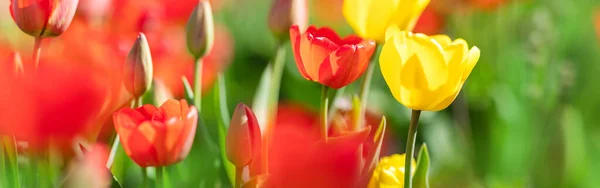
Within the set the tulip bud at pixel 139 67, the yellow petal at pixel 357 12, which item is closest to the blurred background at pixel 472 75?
the tulip bud at pixel 139 67

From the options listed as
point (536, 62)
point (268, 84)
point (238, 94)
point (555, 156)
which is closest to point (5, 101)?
point (268, 84)

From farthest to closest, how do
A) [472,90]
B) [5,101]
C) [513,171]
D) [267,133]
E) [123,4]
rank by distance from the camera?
[472,90] < [513,171] < [123,4] < [267,133] < [5,101]

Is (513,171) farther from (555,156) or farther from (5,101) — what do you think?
(5,101)

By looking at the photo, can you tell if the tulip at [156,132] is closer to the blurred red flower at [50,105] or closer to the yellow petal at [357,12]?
the blurred red flower at [50,105]

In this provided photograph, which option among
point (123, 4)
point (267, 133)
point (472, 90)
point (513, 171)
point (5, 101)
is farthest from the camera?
point (472, 90)

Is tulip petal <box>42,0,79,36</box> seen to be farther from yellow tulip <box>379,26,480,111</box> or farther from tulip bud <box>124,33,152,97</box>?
yellow tulip <box>379,26,480,111</box>

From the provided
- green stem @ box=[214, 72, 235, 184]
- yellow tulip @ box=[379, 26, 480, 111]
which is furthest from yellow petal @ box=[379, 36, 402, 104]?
green stem @ box=[214, 72, 235, 184]
